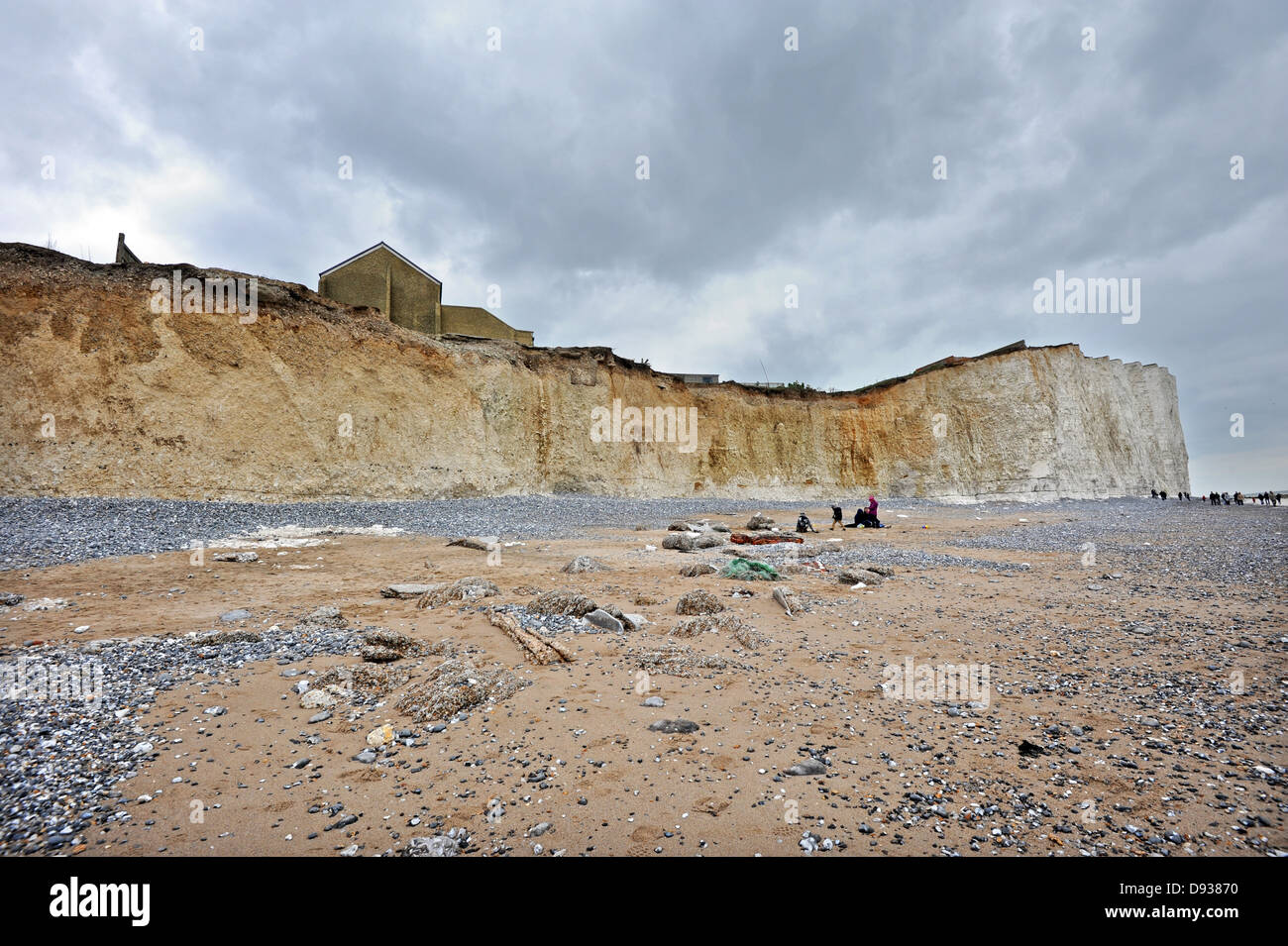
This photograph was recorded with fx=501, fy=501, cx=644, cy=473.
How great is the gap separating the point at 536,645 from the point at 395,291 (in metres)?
32.6

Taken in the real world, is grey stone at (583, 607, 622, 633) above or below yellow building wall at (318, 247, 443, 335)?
below

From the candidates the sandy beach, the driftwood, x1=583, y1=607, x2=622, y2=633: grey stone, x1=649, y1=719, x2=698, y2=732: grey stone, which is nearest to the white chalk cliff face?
the sandy beach

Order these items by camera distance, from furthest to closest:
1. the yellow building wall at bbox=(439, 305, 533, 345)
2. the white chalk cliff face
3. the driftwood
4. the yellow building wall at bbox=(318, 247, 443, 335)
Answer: the yellow building wall at bbox=(439, 305, 533, 345) < the yellow building wall at bbox=(318, 247, 443, 335) < the white chalk cliff face < the driftwood

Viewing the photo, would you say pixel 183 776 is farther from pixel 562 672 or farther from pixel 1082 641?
pixel 1082 641

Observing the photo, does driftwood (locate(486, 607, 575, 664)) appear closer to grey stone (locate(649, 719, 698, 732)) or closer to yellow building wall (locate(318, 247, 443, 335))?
grey stone (locate(649, 719, 698, 732))

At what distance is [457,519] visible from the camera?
1791cm

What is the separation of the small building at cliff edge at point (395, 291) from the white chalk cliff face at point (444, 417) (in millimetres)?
7129

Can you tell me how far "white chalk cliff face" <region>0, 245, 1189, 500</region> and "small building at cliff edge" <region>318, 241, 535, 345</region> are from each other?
23.4 feet

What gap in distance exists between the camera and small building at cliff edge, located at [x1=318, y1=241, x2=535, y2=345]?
30266 mm

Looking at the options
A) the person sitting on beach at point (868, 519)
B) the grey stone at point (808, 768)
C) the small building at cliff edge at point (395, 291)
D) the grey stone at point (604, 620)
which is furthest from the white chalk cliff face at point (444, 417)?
the grey stone at point (808, 768)

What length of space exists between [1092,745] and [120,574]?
12.6 metres

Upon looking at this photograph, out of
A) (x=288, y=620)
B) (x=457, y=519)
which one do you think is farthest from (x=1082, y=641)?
(x=457, y=519)

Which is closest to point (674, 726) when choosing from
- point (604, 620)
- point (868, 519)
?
point (604, 620)

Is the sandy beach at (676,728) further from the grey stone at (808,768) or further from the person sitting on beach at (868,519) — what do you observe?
the person sitting on beach at (868,519)
